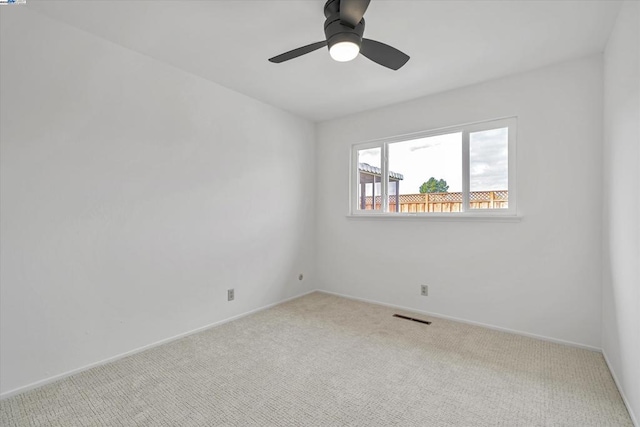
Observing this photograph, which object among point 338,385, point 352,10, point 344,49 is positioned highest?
point 352,10

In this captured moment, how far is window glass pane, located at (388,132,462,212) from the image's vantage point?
3213 millimetres

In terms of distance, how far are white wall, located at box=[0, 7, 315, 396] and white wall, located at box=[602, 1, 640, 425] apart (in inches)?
121

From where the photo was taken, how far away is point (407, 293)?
3.48 m

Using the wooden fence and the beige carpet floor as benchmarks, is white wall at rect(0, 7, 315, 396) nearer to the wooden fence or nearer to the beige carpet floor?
the beige carpet floor

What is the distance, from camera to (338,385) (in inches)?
77.8

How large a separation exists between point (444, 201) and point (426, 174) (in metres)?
0.38

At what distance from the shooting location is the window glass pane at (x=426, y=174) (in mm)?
3213

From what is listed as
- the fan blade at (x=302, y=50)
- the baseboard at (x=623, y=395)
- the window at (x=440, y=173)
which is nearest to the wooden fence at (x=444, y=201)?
the window at (x=440, y=173)

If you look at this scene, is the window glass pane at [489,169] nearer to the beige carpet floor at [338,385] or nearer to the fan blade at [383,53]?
the beige carpet floor at [338,385]

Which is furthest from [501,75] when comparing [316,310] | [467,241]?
[316,310]

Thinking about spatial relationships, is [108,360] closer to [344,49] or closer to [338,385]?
[338,385]

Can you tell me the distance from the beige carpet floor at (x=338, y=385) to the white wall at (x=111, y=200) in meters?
0.32

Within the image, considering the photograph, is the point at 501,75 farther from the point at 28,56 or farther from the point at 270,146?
the point at 28,56

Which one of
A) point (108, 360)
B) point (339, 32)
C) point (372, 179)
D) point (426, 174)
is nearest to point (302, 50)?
point (339, 32)
